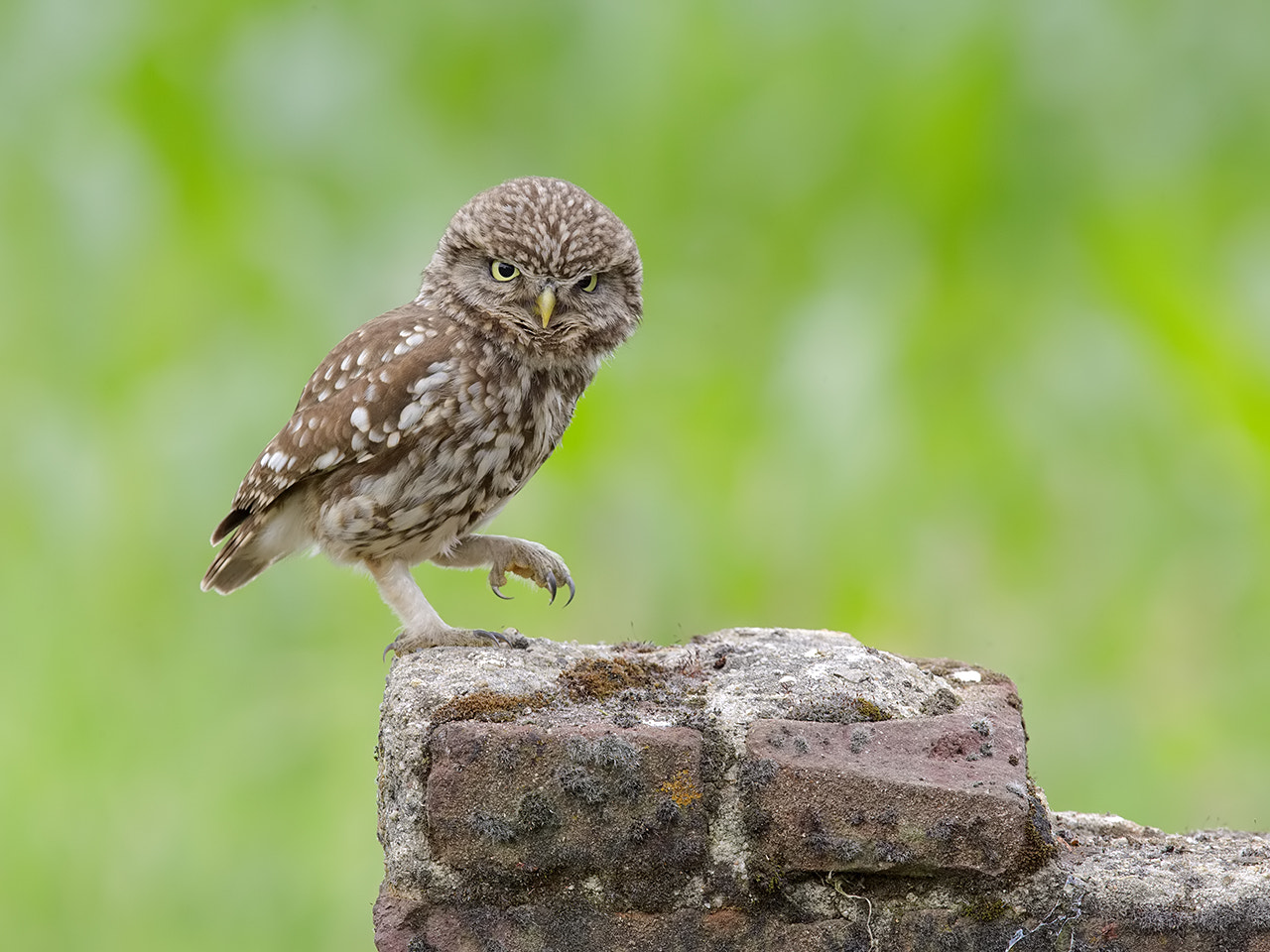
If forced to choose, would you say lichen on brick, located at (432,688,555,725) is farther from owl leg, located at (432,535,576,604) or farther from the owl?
A: owl leg, located at (432,535,576,604)

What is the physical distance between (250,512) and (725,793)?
1541 mm

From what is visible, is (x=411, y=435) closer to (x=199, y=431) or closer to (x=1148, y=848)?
(x=1148, y=848)

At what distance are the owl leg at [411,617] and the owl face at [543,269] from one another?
1.93ft

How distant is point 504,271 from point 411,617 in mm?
763

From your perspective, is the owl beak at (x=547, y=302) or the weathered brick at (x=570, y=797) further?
the owl beak at (x=547, y=302)

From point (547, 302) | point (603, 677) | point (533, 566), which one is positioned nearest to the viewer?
point (603, 677)

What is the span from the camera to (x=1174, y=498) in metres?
5.21

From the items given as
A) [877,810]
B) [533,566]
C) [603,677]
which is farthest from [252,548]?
[877,810]

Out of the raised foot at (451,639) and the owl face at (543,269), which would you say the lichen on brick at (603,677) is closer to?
the raised foot at (451,639)

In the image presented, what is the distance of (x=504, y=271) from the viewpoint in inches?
126

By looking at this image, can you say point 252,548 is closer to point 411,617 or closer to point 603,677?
point 411,617

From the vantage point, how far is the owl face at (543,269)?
10.3ft

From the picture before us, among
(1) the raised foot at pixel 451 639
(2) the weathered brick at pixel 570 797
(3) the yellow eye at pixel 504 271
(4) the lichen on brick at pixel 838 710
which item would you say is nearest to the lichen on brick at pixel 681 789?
(2) the weathered brick at pixel 570 797

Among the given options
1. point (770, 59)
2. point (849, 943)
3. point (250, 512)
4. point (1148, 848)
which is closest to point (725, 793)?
point (849, 943)
